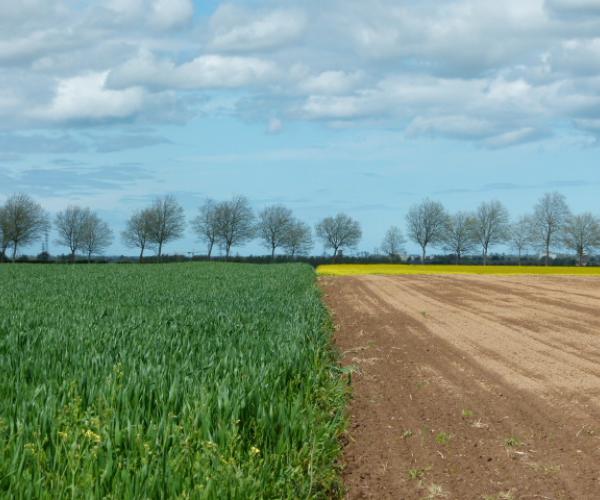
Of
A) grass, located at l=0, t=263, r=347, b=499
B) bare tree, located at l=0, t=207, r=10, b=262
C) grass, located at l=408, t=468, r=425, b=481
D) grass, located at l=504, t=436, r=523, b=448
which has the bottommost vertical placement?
grass, located at l=408, t=468, r=425, b=481

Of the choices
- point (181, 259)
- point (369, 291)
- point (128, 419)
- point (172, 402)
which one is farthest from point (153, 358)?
point (181, 259)

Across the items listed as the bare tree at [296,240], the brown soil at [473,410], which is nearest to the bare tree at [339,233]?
the bare tree at [296,240]

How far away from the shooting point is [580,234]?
95.4 metres

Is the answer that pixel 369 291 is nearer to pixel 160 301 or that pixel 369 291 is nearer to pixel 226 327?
pixel 160 301

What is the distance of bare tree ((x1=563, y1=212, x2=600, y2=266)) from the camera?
95.1m

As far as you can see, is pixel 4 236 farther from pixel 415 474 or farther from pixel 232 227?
pixel 415 474

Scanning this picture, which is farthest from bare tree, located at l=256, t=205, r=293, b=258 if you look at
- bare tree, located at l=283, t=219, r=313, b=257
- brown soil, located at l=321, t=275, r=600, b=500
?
brown soil, located at l=321, t=275, r=600, b=500

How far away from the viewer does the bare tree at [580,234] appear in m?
95.1

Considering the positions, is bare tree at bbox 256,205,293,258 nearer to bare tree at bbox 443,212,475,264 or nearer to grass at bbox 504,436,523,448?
bare tree at bbox 443,212,475,264

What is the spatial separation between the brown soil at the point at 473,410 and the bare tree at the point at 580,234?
81883 millimetres

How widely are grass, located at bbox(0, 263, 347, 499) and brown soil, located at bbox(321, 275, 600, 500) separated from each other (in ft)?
1.88

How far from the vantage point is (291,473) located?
211 inches

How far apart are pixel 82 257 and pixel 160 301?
103163 millimetres

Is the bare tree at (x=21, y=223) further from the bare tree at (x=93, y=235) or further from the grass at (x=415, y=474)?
the grass at (x=415, y=474)
